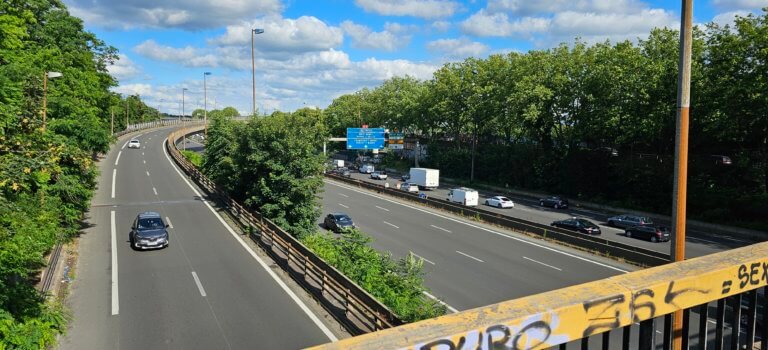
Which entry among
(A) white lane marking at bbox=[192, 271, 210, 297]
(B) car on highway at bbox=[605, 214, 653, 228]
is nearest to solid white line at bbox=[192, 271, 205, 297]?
(A) white lane marking at bbox=[192, 271, 210, 297]

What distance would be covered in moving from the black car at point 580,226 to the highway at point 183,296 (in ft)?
71.4

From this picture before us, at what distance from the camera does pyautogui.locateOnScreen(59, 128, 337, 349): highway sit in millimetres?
13211

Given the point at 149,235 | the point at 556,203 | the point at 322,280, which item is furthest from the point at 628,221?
the point at 149,235

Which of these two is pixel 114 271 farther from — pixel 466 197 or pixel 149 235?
pixel 466 197

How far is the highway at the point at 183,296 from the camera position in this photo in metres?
13.2

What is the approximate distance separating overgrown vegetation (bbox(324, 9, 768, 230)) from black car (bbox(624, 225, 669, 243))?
872 centimetres

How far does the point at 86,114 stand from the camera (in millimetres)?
30656

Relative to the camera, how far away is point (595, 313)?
297 cm

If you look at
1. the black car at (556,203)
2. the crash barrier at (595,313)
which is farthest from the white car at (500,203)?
the crash barrier at (595,313)

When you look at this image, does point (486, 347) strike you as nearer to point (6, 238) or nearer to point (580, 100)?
point (6, 238)

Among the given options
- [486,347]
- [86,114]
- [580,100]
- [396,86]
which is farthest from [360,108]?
[486,347]

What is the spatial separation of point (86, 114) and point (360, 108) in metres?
74.9

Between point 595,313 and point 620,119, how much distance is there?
47.7 m

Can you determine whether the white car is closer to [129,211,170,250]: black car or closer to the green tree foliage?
[129,211,170,250]: black car
